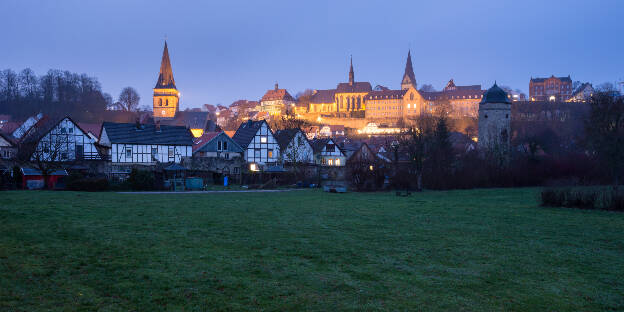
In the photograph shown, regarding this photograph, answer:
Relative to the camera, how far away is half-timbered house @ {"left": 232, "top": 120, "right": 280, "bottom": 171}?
5175cm

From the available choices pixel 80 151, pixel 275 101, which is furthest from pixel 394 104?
pixel 80 151

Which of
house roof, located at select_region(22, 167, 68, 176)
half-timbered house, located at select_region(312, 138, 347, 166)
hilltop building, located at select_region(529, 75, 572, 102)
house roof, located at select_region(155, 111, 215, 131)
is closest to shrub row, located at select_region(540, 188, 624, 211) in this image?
house roof, located at select_region(22, 167, 68, 176)

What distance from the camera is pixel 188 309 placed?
6.94 meters

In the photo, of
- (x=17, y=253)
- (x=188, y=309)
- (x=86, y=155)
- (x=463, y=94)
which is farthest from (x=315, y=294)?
(x=463, y=94)

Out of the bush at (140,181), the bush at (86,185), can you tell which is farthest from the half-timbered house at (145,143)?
the bush at (86,185)

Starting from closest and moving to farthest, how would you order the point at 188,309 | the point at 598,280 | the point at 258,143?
the point at 188,309 < the point at 598,280 < the point at 258,143

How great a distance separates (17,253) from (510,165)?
43.2 meters

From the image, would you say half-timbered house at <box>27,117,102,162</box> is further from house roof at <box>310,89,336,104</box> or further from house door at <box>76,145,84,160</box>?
house roof at <box>310,89,336,104</box>

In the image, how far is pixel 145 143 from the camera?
46.2m

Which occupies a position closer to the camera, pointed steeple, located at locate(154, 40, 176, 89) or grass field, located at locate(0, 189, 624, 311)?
grass field, located at locate(0, 189, 624, 311)

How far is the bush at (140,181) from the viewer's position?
32094 mm

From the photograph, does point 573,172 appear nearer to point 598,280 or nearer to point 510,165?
point 510,165

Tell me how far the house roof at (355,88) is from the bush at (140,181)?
427 ft

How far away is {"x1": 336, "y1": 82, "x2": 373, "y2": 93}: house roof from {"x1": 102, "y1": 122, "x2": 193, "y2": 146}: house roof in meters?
114
